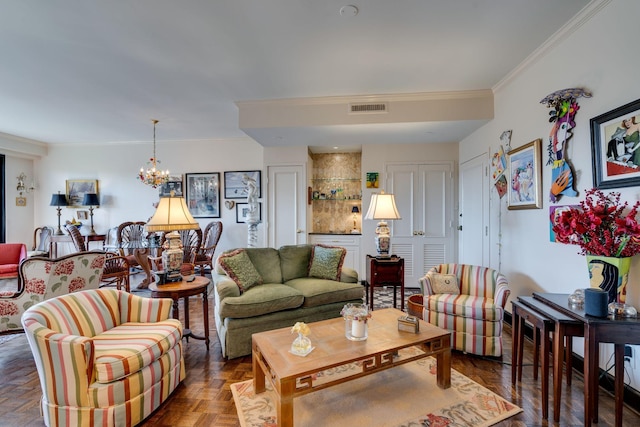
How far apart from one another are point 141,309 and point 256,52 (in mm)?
2408

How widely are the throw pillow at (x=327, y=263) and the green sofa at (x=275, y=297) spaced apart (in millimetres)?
52

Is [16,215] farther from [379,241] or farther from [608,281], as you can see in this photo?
[608,281]

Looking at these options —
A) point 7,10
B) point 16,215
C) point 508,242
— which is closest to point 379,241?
point 508,242

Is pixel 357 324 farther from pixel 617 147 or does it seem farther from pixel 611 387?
pixel 617 147

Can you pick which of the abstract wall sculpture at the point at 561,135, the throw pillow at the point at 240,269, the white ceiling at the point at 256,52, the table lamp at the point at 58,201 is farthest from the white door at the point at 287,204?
the table lamp at the point at 58,201

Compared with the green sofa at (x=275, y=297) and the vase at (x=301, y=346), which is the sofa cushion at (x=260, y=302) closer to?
the green sofa at (x=275, y=297)

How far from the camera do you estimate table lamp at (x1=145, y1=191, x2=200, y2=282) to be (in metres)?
2.57

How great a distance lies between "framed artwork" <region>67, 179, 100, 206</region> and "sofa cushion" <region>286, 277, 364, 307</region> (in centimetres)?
549

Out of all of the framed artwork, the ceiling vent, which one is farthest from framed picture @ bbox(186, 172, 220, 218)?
→ the ceiling vent

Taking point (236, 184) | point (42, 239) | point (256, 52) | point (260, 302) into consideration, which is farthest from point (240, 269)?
point (42, 239)

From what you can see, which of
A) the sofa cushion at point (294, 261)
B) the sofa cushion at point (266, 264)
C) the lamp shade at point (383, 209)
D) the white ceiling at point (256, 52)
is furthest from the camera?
the lamp shade at point (383, 209)

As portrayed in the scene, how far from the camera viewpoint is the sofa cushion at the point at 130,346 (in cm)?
161

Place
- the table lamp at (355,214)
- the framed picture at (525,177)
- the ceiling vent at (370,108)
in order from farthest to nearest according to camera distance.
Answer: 1. the table lamp at (355,214)
2. the ceiling vent at (370,108)
3. the framed picture at (525,177)

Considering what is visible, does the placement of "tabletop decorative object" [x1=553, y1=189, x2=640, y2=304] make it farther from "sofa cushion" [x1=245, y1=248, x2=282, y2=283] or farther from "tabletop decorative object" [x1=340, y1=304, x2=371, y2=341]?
"sofa cushion" [x1=245, y1=248, x2=282, y2=283]
